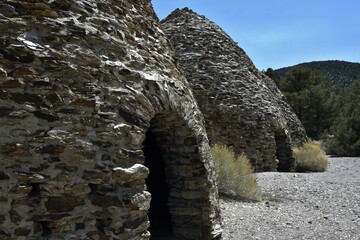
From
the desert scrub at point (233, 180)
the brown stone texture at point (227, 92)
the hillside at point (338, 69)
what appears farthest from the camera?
the hillside at point (338, 69)

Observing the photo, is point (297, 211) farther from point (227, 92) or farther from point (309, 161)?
point (309, 161)

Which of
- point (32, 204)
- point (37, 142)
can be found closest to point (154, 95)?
point (37, 142)

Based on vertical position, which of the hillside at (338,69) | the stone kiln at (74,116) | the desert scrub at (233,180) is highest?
the hillside at (338,69)

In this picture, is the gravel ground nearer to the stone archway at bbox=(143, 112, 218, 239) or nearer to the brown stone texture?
the stone archway at bbox=(143, 112, 218, 239)

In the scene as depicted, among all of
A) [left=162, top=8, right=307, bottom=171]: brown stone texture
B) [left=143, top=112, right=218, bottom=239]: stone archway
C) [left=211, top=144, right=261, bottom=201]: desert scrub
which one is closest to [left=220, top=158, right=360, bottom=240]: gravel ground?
[left=211, top=144, right=261, bottom=201]: desert scrub

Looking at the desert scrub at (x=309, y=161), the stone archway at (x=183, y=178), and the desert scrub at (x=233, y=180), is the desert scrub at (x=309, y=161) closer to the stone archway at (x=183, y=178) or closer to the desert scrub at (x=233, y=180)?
the desert scrub at (x=233, y=180)

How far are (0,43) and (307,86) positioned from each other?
3001 centimetres

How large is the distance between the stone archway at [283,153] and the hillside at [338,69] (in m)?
45.1

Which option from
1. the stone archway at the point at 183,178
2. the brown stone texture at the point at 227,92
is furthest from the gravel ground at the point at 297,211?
the brown stone texture at the point at 227,92

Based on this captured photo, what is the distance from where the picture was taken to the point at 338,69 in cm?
6112

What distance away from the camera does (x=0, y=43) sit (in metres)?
3.25

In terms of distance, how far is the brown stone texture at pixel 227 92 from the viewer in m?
10.8

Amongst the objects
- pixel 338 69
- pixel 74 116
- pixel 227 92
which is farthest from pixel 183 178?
pixel 338 69

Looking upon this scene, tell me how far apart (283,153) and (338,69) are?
53.8m
